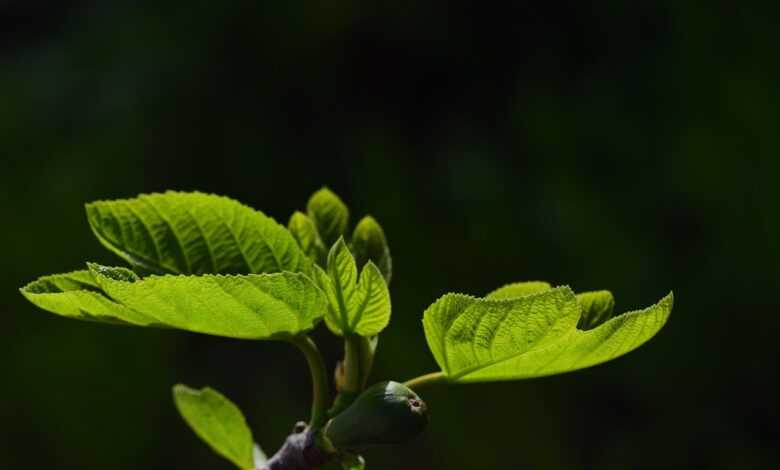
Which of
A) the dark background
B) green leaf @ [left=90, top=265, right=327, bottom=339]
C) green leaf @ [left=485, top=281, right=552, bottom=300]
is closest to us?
green leaf @ [left=90, top=265, right=327, bottom=339]

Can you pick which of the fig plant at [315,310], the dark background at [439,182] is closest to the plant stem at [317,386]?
the fig plant at [315,310]

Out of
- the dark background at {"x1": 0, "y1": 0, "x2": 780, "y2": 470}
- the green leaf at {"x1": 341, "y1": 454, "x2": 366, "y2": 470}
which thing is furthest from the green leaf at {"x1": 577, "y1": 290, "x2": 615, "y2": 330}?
the dark background at {"x1": 0, "y1": 0, "x2": 780, "y2": 470}

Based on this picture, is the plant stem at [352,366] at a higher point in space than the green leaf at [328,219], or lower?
lower

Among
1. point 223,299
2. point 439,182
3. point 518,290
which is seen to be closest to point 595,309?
point 518,290

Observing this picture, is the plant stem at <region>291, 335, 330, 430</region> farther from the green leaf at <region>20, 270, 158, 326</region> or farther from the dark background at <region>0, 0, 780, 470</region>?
the dark background at <region>0, 0, 780, 470</region>

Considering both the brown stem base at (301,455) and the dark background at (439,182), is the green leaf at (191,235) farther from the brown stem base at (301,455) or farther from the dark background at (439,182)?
the dark background at (439,182)

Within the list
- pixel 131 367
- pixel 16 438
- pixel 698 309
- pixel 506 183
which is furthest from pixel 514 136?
pixel 16 438

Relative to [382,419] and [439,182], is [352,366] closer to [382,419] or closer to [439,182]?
[382,419]
